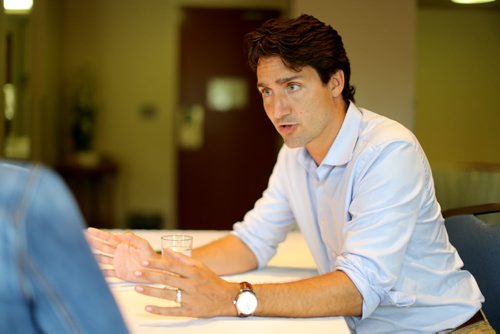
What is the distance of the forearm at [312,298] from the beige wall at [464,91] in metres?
2.42

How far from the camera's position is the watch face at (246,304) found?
1.36m

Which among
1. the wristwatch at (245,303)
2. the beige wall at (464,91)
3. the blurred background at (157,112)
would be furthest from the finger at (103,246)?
the blurred background at (157,112)

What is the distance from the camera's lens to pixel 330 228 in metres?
1.75

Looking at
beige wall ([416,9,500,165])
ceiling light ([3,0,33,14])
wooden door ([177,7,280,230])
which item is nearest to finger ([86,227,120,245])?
beige wall ([416,9,500,165])

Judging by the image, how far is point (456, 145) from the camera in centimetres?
371

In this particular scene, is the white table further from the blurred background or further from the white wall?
the blurred background

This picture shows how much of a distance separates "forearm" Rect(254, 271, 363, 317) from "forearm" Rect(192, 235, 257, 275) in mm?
421

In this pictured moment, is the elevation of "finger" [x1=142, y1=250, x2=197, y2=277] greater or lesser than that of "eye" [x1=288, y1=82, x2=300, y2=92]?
lesser

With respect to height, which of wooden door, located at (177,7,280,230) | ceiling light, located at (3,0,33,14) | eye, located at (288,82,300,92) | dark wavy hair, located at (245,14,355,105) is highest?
ceiling light, located at (3,0,33,14)

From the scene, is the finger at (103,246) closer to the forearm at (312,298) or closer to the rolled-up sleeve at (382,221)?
the forearm at (312,298)

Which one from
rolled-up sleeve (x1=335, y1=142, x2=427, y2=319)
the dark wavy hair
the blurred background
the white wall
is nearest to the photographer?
rolled-up sleeve (x1=335, y1=142, x2=427, y2=319)

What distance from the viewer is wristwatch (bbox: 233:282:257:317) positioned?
1.36m

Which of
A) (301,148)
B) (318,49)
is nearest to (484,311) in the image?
(301,148)

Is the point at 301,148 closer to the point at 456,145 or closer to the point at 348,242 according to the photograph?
the point at 348,242
